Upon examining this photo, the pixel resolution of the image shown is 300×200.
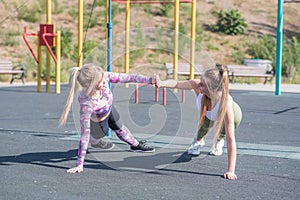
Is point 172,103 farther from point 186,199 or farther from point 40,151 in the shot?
point 186,199

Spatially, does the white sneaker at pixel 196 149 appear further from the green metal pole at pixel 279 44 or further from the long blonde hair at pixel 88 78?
the green metal pole at pixel 279 44

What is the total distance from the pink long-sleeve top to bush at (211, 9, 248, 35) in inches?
984

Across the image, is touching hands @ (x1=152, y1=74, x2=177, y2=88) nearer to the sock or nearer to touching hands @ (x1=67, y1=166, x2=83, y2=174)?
the sock

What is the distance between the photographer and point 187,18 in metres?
33.6

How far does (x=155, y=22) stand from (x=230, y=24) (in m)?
3.89

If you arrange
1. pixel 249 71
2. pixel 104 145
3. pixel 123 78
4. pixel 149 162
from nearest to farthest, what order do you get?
pixel 123 78 < pixel 149 162 < pixel 104 145 < pixel 249 71

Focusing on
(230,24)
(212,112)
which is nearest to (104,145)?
(212,112)

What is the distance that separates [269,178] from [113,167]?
5.12 ft

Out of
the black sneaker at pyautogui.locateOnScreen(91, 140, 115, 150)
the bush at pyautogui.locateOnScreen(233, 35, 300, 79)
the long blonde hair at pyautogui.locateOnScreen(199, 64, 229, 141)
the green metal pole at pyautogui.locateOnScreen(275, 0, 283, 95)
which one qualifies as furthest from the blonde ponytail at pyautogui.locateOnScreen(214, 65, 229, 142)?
the bush at pyautogui.locateOnScreen(233, 35, 300, 79)

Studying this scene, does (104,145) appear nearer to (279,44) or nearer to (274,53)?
(279,44)

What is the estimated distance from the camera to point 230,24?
103ft

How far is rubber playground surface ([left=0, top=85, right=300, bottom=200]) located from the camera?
17.2ft

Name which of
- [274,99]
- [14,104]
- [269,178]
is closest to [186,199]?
[269,178]

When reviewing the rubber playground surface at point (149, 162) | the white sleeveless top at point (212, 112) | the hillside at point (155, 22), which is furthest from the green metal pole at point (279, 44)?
the hillside at point (155, 22)
